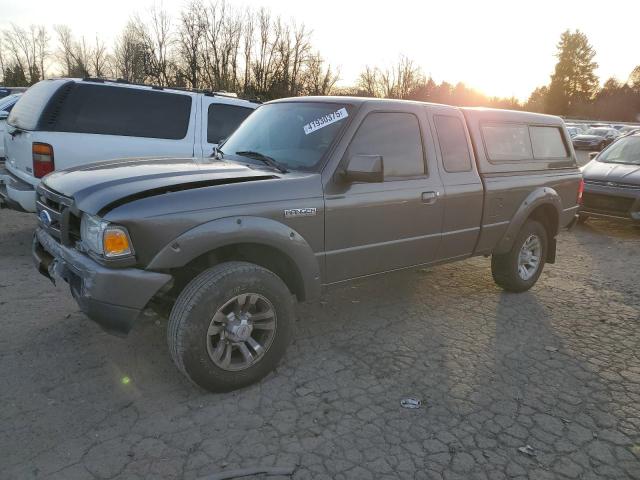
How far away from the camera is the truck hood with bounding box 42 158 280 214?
2.89 metres

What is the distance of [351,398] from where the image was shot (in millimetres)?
3209

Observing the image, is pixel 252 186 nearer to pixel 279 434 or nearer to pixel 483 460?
pixel 279 434

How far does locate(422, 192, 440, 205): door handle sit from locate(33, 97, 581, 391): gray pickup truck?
0.01m

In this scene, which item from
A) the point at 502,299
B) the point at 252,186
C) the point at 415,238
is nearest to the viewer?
the point at 252,186

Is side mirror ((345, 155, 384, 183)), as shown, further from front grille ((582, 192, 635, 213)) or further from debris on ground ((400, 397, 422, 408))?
front grille ((582, 192, 635, 213))

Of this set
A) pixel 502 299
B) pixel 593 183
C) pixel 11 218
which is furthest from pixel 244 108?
pixel 593 183

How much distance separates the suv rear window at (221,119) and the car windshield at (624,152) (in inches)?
285

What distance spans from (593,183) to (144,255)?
28.0 ft

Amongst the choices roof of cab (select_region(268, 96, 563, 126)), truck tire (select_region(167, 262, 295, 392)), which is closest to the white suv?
roof of cab (select_region(268, 96, 563, 126))

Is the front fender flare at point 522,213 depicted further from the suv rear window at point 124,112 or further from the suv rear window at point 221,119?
the suv rear window at point 124,112

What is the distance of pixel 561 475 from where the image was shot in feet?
8.51

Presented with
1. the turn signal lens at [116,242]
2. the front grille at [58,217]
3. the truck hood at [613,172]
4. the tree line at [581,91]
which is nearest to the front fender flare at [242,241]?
the turn signal lens at [116,242]

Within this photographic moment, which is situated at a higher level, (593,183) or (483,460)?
(593,183)

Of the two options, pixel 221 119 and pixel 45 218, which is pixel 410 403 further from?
pixel 221 119
